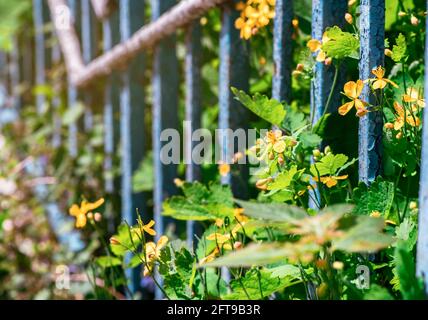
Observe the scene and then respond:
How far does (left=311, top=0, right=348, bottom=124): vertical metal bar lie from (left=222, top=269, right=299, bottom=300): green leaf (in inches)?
14.7

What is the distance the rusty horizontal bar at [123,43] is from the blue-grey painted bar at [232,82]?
0.08 meters

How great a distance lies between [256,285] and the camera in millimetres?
1334

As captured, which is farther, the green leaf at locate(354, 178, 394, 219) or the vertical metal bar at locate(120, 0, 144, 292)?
the vertical metal bar at locate(120, 0, 144, 292)

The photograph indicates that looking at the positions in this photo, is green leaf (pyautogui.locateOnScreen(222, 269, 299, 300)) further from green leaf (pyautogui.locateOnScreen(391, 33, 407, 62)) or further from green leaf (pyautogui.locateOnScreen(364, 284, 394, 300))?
green leaf (pyautogui.locateOnScreen(391, 33, 407, 62))

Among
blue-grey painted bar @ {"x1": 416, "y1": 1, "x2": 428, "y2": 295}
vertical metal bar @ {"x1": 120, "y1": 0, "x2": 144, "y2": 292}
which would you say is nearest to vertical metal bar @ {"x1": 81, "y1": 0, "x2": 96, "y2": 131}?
vertical metal bar @ {"x1": 120, "y1": 0, "x2": 144, "y2": 292}

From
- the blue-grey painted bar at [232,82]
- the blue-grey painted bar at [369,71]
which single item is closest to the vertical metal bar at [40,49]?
the blue-grey painted bar at [232,82]

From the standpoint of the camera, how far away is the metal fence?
1.32 m

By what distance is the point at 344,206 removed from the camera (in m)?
0.92

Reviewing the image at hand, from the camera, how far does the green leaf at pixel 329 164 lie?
50.9 inches

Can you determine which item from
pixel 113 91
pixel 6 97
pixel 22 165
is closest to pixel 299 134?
pixel 113 91

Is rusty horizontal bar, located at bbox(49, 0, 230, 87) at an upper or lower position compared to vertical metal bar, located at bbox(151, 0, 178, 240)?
upper

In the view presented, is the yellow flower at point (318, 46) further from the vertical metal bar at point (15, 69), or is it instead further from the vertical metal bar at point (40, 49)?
the vertical metal bar at point (15, 69)
